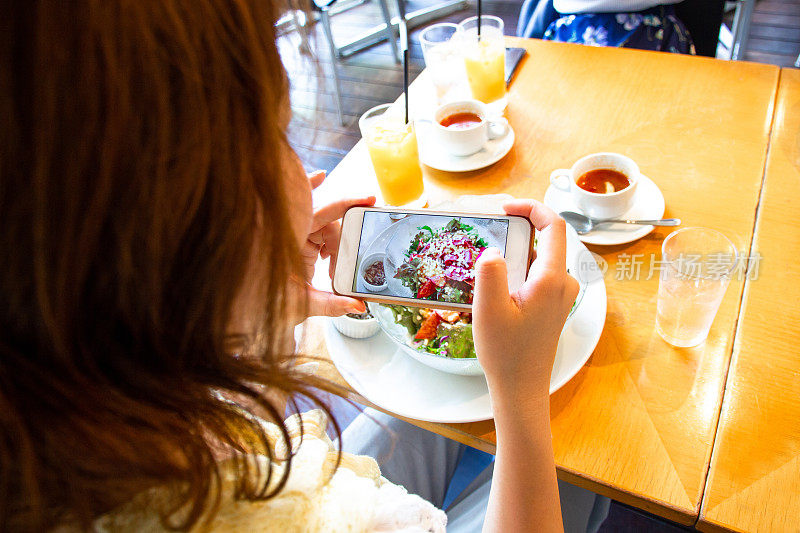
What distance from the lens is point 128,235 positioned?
1.26ft

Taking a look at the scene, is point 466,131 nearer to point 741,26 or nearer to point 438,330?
point 438,330

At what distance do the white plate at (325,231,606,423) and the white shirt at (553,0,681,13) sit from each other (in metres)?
1.08

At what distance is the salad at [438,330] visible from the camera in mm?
780

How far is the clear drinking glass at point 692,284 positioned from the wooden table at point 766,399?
7 centimetres

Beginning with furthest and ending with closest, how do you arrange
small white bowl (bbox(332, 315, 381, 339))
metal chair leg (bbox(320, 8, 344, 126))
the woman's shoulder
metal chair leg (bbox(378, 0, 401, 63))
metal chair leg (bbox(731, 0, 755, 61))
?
metal chair leg (bbox(378, 0, 401, 63))
metal chair leg (bbox(320, 8, 344, 126))
metal chair leg (bbox(731, 0, 755, 61))
small white bowl (bbox(332, 315, 381, 339))
the woman's shoulder

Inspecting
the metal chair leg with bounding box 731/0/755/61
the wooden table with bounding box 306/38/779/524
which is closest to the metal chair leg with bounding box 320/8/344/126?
the wooden table with bounding box 306/38/779/524

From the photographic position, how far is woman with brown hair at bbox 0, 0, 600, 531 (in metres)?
0.34

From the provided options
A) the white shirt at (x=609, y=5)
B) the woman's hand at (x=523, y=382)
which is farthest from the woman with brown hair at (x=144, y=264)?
the white shirt at (x=609, y=5)

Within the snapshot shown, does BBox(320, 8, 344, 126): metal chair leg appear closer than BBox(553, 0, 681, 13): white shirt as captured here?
No

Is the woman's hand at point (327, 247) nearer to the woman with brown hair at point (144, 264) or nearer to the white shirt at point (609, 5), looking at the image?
the woman with brown hair at point (144, 264)

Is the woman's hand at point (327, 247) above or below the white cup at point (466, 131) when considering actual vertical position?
below

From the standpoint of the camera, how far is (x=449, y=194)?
115 centimetres

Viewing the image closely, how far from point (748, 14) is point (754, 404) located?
7.16 feet

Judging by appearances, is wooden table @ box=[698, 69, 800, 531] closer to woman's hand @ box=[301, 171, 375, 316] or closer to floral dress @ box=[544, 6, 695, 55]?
woman's hand @ box=[301, 171, 375, 316]
